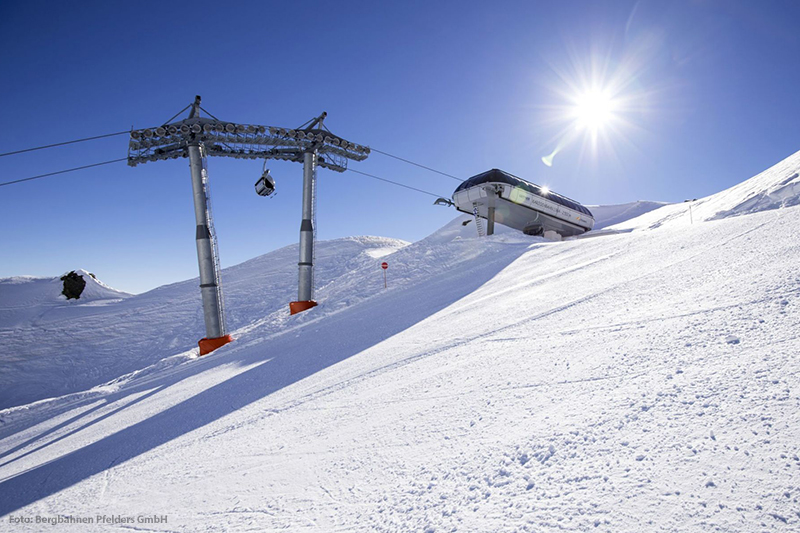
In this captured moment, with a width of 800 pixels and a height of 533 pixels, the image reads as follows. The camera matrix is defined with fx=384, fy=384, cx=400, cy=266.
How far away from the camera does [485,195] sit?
23438 millimetres

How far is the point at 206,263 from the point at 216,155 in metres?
5.06

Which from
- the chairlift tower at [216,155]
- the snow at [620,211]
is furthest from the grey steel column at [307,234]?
the snow at [620,211]

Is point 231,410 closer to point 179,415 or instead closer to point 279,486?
point 179,415

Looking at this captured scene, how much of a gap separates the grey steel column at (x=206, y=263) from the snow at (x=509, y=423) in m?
6.65

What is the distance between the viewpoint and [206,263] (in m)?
14.9

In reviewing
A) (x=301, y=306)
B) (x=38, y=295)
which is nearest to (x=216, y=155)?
(x=301, y=306)

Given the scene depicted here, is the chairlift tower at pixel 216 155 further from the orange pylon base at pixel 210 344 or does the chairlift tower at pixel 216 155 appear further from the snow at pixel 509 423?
the snow at pixel 509 423

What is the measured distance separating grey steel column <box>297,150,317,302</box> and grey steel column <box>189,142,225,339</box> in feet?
11.1

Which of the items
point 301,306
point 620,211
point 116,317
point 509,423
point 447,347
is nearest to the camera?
point 509,423

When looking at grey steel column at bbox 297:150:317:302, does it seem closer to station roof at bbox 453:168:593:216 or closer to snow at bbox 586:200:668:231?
station roof at bbox 453:168:593:216

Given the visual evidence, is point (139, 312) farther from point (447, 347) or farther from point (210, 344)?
point (447, 347)

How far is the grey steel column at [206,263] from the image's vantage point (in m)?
14.8

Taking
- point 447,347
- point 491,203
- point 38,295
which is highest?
point 491,203

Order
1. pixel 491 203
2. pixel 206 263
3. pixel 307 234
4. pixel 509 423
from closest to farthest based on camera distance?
1. pixel 509 423
2. pixel 206 263
3. pixel 307 234
4. pixel 491 203
